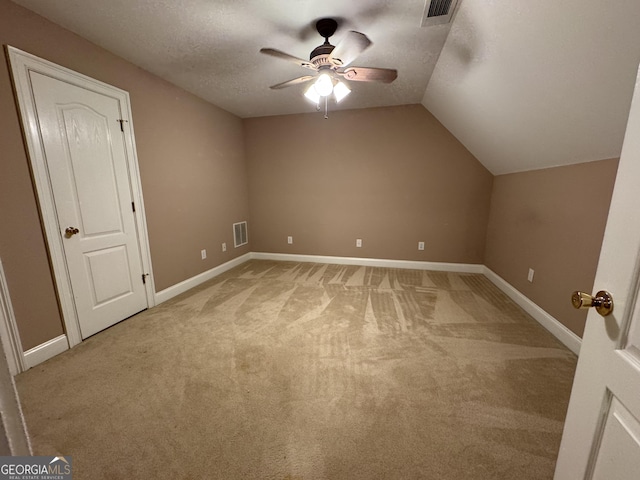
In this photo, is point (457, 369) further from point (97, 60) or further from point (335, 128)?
point (97, 60)

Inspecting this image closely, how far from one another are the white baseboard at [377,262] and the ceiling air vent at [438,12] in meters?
2.93

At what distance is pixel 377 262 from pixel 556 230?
2.22m

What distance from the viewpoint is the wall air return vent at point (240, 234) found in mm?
4148

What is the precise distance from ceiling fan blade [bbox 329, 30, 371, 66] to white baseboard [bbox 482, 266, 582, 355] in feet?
8.42

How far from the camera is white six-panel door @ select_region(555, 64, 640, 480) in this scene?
1.82 feet

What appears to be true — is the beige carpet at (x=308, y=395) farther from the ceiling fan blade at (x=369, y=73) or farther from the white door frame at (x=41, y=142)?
the ceiling fan blade at (x=369, y=73)

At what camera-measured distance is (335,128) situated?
12.7ft

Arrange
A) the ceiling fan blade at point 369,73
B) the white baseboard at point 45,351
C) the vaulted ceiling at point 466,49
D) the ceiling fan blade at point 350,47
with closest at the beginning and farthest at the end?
the vaulted ceiling at point 466,49, the ceiling fan blade at point 350,47, the white baseboard at point 45,351, the ceiling fan blade at point 369,73

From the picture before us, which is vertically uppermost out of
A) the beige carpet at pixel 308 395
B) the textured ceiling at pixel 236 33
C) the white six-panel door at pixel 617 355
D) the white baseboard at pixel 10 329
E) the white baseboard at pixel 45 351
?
the textured ceiling at pixel 236 33

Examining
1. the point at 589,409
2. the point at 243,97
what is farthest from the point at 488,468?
the point at 243,97

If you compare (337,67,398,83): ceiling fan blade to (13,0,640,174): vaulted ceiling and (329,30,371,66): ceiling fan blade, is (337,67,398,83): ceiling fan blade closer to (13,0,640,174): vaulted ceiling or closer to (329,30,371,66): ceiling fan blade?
(329,30,371,66): ceiling fan blade

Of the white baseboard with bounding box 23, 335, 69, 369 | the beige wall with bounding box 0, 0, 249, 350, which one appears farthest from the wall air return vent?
the white baseboard with bounding box 23, 335, 69, 369

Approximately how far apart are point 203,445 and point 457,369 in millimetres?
1637

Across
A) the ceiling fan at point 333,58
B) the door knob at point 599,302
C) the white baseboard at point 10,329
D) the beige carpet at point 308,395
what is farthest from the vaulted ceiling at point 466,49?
the white baseboard at point 10,329
